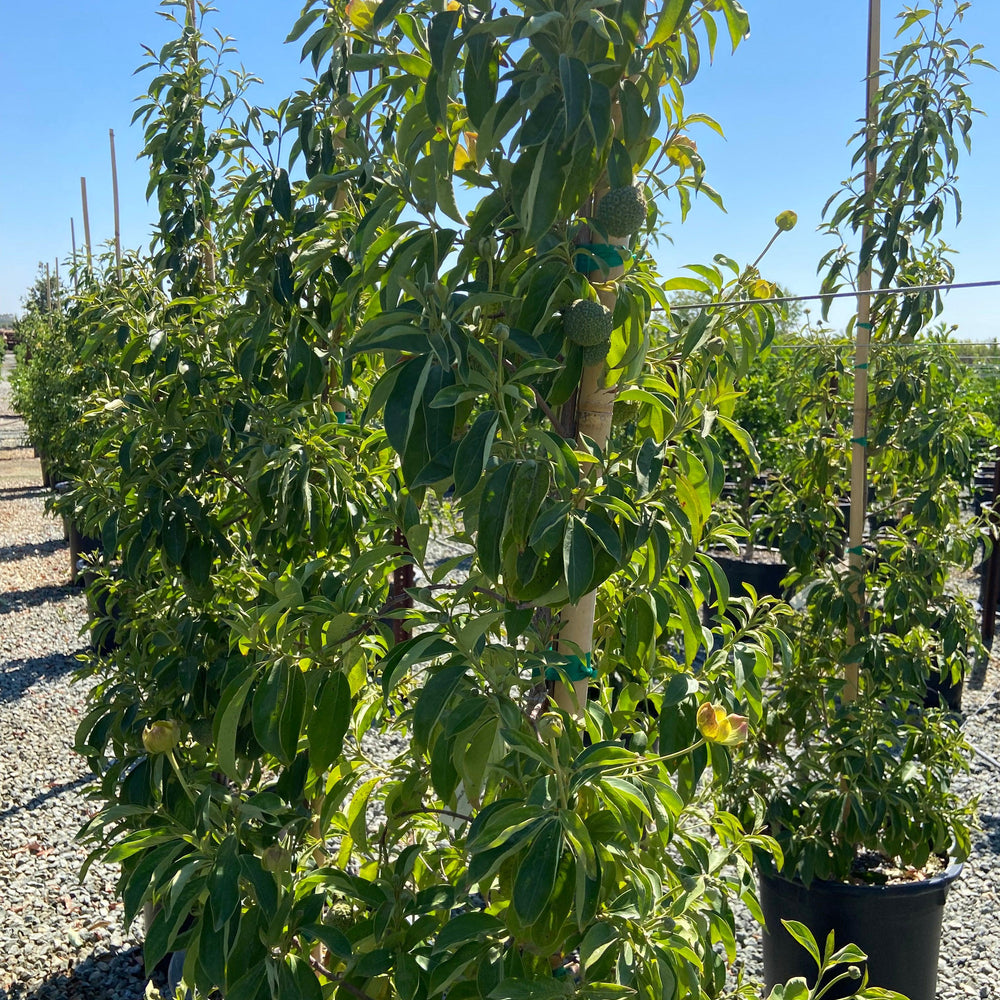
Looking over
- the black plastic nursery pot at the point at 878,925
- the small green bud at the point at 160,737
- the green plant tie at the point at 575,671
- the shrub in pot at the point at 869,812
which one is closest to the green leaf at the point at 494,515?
the green plant tie at the point at 575,671

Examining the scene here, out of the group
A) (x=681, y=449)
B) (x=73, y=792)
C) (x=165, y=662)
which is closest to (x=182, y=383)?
(x=165, y=662)

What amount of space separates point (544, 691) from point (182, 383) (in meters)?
1.24

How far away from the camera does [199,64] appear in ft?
8.20

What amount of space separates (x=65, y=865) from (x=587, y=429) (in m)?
2.99

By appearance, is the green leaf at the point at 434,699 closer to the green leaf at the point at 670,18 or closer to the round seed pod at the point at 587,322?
the round seed pod at the point at 587,322

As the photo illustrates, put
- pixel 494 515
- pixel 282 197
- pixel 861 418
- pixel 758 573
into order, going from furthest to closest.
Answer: pixel 758 573
pixel 861 418
pixel 282 197
pixel 494 515

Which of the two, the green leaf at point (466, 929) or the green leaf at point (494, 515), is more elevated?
the green leaf at point (494, 515)

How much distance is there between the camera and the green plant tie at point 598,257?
3.65 ft

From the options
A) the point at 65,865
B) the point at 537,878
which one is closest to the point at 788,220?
the point at 537,878

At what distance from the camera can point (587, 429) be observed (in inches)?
47.4

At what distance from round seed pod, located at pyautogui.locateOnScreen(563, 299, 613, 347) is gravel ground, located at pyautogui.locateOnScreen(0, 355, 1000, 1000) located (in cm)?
236

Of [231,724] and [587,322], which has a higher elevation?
[587,322]

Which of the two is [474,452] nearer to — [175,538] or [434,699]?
[434,699]

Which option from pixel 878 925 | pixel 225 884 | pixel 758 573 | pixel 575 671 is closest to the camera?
pixel 225 884
